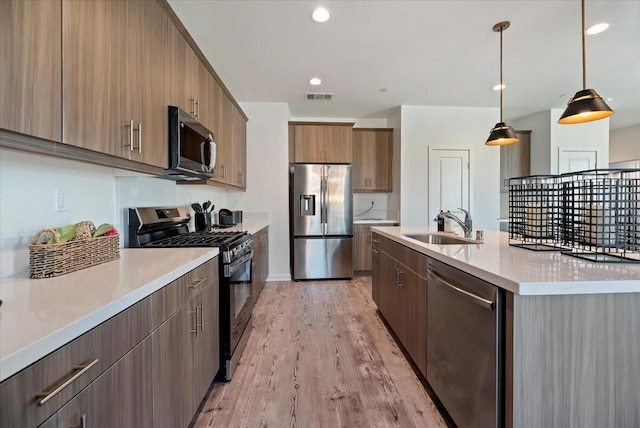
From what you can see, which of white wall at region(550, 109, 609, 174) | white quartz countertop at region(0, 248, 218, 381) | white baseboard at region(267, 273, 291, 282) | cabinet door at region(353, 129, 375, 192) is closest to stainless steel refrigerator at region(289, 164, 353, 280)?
white baseboard at region(267, 273, 291, 282)

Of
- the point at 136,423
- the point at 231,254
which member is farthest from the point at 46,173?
the point at 136,423

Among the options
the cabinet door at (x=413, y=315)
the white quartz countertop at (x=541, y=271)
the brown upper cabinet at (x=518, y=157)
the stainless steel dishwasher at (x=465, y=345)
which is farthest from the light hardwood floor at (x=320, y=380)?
the brown upper cabinet at (x=518, y=157)

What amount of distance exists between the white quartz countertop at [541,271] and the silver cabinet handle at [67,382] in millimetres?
1302

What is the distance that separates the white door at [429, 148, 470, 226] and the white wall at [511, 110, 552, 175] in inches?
53.0

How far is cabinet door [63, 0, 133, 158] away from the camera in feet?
3.60

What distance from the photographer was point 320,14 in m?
2.43

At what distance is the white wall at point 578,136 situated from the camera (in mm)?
4918

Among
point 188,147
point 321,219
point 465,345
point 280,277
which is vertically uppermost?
point 188,147

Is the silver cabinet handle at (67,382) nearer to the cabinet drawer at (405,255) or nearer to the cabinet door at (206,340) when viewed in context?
the cabinet door at (206,340)

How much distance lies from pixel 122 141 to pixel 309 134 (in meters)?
3.52

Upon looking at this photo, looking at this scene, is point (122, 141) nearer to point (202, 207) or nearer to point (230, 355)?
point (230, 355)

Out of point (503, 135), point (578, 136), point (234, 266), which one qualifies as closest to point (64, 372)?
point (234, 266)

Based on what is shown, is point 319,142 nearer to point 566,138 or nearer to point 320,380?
point 320,380

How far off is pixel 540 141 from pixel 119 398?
6.26 meters
